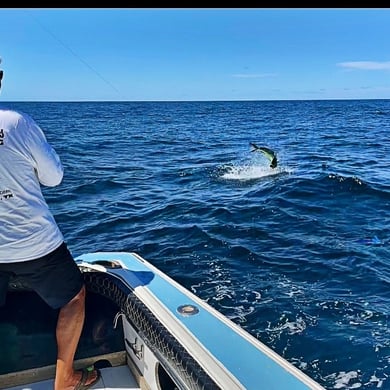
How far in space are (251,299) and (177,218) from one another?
363 cm

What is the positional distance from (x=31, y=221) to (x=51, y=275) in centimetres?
34

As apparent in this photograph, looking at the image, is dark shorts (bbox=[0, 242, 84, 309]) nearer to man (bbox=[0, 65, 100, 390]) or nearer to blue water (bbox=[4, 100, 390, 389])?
man (bbox=[0, 65, 100, 390])

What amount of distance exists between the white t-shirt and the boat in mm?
747

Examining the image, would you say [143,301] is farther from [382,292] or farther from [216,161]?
[216,161]

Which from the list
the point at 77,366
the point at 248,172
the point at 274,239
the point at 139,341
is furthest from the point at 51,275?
the point at 248,172

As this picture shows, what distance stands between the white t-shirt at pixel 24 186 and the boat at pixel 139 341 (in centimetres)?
75

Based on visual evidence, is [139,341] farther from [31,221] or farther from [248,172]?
[248,172]

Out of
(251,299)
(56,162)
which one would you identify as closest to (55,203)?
(251,299)

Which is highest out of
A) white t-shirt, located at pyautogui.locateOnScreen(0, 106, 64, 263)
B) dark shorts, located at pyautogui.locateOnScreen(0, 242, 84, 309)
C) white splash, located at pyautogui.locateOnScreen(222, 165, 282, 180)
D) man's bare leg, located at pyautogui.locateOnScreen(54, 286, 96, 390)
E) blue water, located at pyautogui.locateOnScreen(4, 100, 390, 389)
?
white t-shirt, located at pyautogui.locateOnScreen(0, 106, 64, 263)

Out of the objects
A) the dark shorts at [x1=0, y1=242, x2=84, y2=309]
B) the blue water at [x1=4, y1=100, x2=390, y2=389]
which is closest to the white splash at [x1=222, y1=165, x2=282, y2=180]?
the blue water at [x1=4, y1=100, x2=390, y2=389]

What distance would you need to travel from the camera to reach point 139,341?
3.20m

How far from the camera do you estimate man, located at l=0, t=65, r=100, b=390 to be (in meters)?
2.40

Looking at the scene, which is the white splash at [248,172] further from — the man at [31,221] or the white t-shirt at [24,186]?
the white t-shirt at [24,186]

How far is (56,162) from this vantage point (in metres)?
2.58
